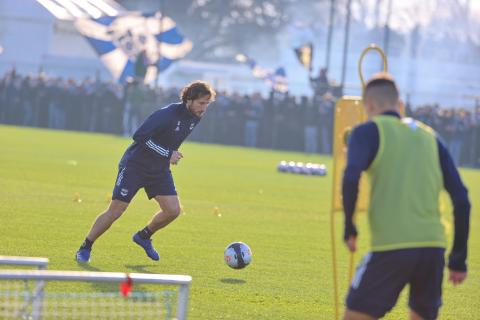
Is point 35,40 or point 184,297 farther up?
point 35,40

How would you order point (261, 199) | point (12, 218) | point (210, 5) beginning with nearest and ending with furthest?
1. point (12, 218)
2. point (261, 199)
3. point (210, 5)

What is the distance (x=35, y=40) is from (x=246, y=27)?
129 ft

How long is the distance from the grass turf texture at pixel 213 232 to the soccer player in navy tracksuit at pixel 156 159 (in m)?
0.39

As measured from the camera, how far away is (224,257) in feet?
38.9

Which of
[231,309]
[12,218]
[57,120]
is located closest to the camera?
[231,309]

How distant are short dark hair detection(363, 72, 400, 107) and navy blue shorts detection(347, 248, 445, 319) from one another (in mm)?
818

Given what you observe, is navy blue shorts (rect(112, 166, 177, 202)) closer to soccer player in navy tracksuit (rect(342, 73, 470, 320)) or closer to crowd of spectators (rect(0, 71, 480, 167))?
soccer player in navy tracksuit (rect(342, 73, 470, 320))

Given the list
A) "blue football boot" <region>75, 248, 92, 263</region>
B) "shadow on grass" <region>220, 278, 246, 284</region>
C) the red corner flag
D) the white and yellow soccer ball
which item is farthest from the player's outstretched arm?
"blue football boot" <region>75, 248, 92, 263</region>

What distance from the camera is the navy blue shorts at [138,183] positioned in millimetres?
11578

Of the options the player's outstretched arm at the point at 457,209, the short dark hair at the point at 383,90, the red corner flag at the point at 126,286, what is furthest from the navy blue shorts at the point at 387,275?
the red corner flag at the point at 126,286

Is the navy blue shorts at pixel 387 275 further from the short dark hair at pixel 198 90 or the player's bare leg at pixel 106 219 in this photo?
the player's bare leg at pixel 106 219

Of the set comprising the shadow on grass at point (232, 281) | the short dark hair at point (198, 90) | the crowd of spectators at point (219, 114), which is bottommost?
the shadow on grass at point (232, 281)

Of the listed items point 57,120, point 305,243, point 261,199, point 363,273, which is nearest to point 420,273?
point 363,273

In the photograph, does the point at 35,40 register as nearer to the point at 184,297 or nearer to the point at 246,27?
the point at 246,27
